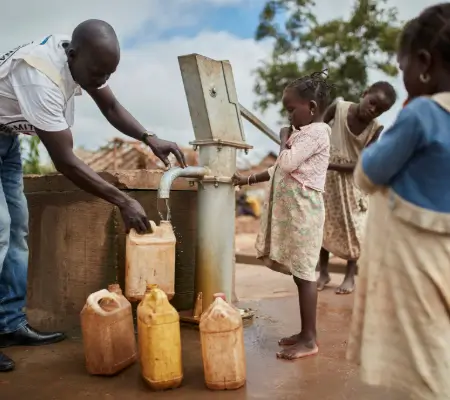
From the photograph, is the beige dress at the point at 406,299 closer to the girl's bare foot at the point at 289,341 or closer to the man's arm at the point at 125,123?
the girl's bare foot at the point at 289,341

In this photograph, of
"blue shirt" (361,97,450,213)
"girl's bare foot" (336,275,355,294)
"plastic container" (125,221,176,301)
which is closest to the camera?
"blue shirt" (361,97,450,213)

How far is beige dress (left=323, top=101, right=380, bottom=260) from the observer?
4547mm

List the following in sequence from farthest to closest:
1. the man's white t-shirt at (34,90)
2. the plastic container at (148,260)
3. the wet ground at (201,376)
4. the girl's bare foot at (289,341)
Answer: the girl's bare foot at (289,341), the plastic container at (148,260), the man's white t-shirt at (34,90), the wet ground at (201,376)

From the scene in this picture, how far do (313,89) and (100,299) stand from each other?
145 cm

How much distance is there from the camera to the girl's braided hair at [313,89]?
9.36 feet

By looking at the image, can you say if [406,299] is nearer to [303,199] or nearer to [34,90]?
[303,199]

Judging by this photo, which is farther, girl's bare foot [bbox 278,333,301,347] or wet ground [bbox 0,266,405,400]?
girl's bare foot [bbox 278,333,301,347]

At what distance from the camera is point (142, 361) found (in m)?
2.37

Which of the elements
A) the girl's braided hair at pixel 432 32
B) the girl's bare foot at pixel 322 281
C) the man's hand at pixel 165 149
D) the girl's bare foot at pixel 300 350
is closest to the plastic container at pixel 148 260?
the man's hand at pixel 165 149

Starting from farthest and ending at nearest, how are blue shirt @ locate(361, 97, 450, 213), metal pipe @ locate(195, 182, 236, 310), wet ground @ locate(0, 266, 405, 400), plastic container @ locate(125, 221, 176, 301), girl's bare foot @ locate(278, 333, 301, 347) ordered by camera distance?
metal pipe @ locate(195, 182, 236, 310)
girl's bare foot @ locate(278, 333, 301, 347)
plastic container @ locate(125, 221, 176, 301)
wet ground @ locate(0, 266, 405, 400)
blue shirt @ locate(361, 97, 450, 213)

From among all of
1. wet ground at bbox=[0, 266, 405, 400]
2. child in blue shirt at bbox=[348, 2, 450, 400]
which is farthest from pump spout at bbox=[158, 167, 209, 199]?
child in blue shirt at bbox=[348, 2, 450, 400]

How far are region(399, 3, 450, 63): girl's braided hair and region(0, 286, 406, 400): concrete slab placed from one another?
3.61 ft

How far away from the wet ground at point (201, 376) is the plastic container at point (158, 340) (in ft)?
0.22

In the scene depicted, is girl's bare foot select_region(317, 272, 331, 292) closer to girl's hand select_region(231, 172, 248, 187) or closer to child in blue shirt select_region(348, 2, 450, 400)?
girl's hand select_region(231, 172, 248, 187)
